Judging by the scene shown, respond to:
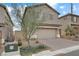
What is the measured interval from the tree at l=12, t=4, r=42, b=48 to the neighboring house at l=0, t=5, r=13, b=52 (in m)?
0.11

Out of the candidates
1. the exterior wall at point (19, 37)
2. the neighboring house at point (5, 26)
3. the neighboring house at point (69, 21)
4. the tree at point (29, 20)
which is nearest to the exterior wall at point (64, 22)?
the neighboring house at point (69, 21)

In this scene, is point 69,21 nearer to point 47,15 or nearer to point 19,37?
point 47,15

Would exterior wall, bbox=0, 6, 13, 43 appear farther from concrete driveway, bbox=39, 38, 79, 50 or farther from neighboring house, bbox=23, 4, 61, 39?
concrete driveway, bbox=39, 38, 79, 50

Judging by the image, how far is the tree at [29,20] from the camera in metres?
2.49

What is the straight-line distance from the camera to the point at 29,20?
2.50 meters

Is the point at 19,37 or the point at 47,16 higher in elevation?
the point at 47,16

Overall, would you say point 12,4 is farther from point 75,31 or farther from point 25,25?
point 75,31

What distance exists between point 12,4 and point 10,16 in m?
0.14

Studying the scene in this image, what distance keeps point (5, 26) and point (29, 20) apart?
10.9 inches

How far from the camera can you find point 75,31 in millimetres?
2480

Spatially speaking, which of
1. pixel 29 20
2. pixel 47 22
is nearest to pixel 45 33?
pixel 47 22

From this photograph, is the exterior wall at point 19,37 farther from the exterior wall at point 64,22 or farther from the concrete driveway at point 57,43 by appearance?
the exterior wall at point 64,22

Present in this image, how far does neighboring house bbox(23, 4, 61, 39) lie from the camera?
98.3 inches

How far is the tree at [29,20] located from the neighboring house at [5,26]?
107mm
